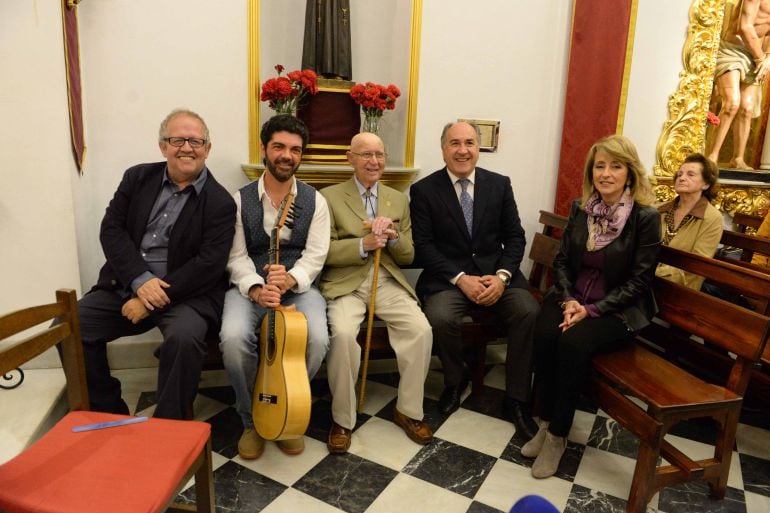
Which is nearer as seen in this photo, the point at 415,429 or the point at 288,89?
the point at 415,429

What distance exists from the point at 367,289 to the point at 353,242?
10.1 inches

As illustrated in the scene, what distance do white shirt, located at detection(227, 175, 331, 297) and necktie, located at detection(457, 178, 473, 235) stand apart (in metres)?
0.80

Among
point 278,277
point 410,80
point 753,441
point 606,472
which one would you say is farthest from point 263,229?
point 753,441

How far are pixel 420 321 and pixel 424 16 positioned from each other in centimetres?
184

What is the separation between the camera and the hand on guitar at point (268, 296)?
2.42 metres

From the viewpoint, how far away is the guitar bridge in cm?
223

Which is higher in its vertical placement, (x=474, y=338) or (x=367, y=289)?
(x=367, y=289)

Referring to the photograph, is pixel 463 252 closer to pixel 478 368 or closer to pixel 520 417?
pixel 478 368

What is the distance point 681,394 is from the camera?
208 cm

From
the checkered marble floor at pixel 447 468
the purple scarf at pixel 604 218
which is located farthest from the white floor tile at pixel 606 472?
the purple scarf at pixel 604 218

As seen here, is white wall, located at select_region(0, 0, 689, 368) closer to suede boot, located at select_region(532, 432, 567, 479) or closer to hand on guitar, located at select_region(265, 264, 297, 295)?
hand on guitar, located at select_region(265, 264, 297, 295)

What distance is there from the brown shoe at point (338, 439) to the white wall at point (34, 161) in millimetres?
1419

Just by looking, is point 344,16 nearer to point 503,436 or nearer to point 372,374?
point 372,374

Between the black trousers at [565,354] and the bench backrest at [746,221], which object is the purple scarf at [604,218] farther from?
the bench backrest at [746,221]
